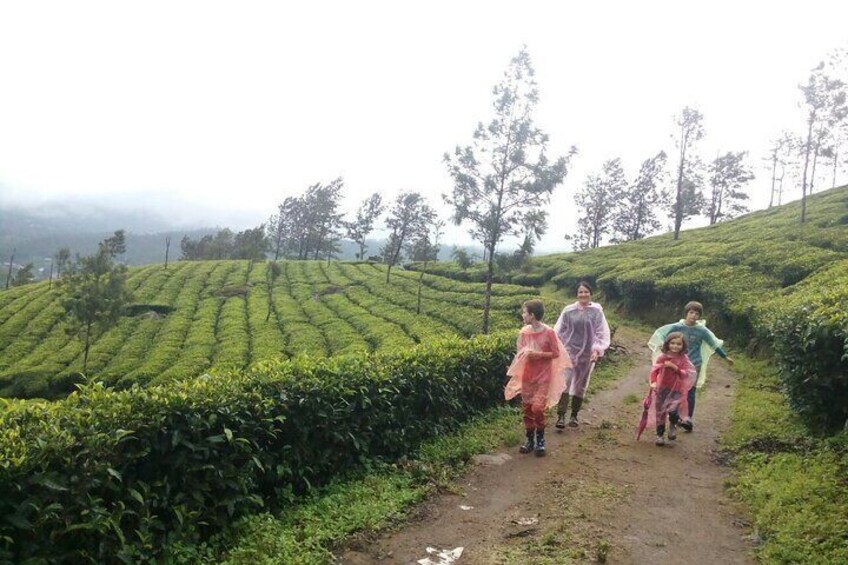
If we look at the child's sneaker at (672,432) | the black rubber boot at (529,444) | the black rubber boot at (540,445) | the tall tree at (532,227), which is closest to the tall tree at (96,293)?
the tall tree at (532,227)

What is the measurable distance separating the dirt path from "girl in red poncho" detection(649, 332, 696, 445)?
1.03ft

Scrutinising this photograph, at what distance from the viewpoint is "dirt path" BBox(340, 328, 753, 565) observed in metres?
4.36

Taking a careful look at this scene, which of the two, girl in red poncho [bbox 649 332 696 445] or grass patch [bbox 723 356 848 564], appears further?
girl in red poncho [bbox 649 332 696 445]

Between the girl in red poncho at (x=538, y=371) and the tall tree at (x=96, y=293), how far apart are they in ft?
103

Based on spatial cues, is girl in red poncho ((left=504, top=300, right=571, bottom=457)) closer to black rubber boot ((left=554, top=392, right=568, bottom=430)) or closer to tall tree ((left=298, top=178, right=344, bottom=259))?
black rubber boot ((left=554, top=392, right=568, bottom=430))

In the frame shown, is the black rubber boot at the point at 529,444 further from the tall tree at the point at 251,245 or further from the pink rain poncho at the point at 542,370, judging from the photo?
the tall tree at the point at 251,245

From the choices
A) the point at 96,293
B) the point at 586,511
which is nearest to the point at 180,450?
the point at 586,511

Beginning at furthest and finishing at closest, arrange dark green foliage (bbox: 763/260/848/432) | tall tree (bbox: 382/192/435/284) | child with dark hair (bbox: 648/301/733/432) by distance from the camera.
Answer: tall tree (bbox: 382/192/435/284) → child with dark hair (bbox: 648/301/733/432) → dark green foliage (bbox: 763/260/848/432)

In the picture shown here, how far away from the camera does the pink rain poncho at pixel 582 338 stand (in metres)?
7.85

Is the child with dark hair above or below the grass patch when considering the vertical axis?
above

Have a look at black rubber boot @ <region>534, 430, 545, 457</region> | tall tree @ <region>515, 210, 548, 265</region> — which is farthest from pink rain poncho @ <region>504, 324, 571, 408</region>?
tall tree @ <region>515, 210, 548, 265</region>

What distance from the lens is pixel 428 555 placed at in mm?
4387

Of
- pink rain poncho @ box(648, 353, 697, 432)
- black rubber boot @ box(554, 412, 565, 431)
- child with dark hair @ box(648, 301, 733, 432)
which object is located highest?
child with dark hair @ box(648, 301, 733, 432)

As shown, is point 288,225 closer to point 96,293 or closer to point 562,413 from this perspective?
point 96,293
